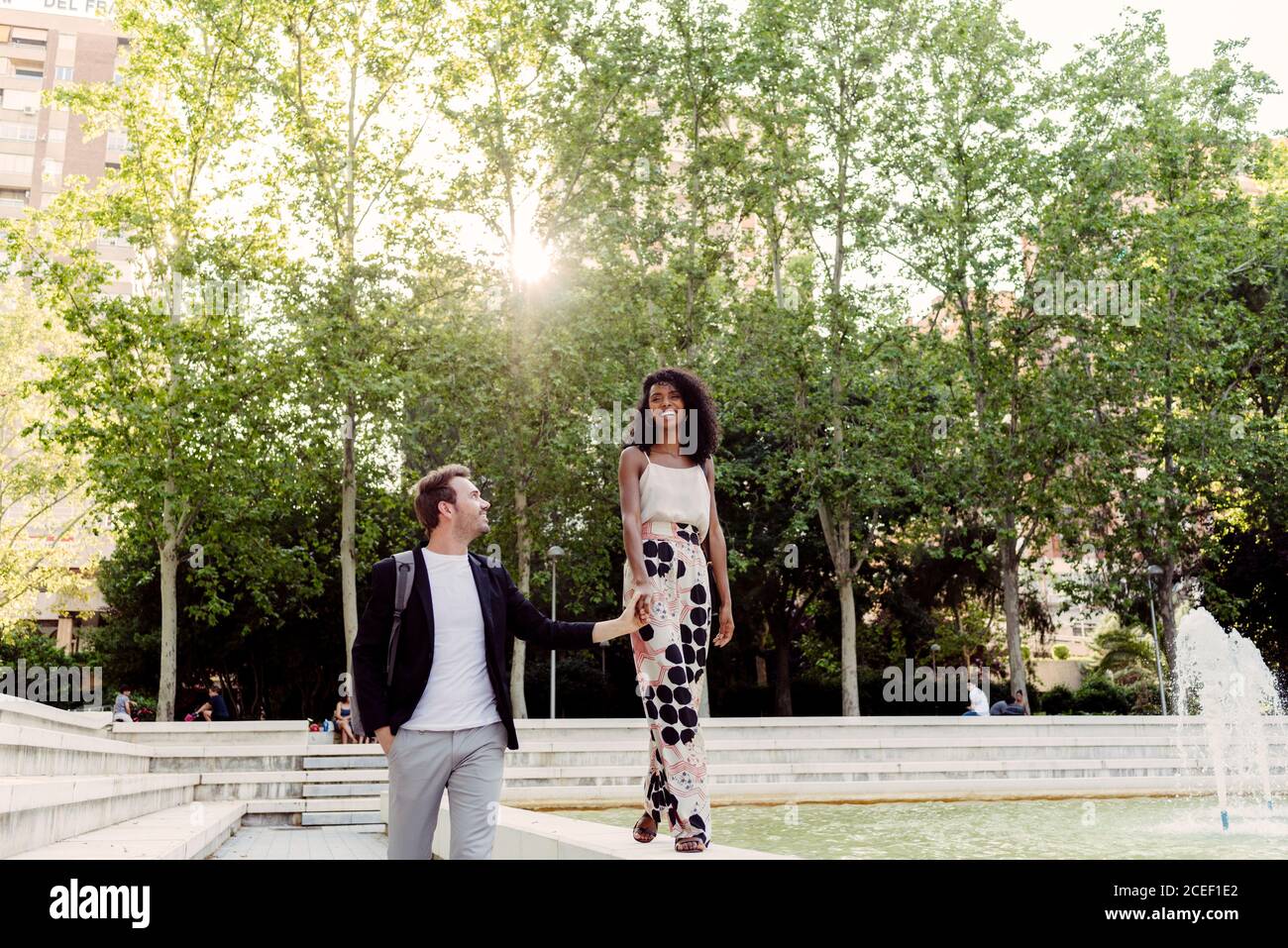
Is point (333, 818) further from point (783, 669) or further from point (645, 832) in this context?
point (783, 669)

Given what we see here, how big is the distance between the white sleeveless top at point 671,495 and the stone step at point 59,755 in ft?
19.9

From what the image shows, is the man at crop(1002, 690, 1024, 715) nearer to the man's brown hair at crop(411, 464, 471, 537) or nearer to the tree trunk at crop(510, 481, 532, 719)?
the tree trunk at crop(510, 481, 532, 719)

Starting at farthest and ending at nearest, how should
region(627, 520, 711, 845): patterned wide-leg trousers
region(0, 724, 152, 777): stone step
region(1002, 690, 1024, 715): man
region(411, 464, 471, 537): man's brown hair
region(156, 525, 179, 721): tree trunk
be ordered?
1. region(1002, 690, 1024, 715): man
2. region(156, 525, 179, 721): tree trunk
3. region(0, 724, 152, 777): stone step
4. region(627, 520, 711, 845): patterned wide-leg trousers
5. region(411, 464, 471, 537): man's brown hair

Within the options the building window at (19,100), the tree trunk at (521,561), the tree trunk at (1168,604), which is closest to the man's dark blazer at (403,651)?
the tree trunk at (521,561)

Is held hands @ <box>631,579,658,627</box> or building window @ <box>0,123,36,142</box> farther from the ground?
building window @ <box>0,123,36,142</box>

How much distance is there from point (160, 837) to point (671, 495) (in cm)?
505

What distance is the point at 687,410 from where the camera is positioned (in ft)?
18.4

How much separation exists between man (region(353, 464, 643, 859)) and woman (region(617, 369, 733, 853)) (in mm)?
892

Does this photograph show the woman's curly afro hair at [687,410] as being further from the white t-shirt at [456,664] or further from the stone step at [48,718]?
the stone step at [48,718]

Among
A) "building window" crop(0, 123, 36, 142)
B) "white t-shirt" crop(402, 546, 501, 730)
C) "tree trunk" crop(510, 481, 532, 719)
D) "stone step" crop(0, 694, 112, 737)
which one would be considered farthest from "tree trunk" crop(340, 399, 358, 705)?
"building window" crop(0, 123, 36, 142)

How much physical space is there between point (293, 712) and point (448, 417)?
49.2 ft

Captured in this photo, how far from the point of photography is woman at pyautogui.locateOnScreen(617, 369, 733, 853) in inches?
208
